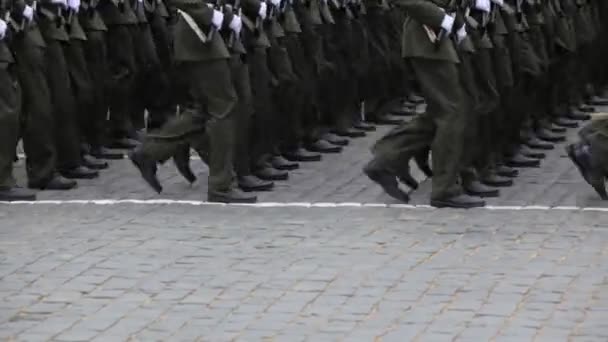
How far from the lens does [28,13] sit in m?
12.2

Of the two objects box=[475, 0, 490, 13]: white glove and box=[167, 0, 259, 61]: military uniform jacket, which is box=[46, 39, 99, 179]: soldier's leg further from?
box=[475, 0, 490, 13]: white glove

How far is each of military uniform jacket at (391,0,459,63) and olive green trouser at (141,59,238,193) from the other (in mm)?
1117

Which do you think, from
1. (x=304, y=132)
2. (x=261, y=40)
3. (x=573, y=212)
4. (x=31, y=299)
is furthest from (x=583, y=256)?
(x=304, y=132)

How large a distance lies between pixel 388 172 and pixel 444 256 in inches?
78.3

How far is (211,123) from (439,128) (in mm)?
1359

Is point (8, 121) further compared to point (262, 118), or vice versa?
point (262, 118)

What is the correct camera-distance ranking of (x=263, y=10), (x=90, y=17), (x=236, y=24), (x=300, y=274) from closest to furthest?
(x=300, y=274)
(x=236, y=24)
(x=263, y=10)
(x=90, y=17)

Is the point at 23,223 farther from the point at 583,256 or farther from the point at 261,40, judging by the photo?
the point at 583,256

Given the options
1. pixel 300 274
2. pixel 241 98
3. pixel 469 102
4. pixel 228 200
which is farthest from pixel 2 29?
pixel 300 274

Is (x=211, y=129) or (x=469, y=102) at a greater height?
(x=469, y=102)

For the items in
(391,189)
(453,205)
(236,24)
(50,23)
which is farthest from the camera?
(50,23)

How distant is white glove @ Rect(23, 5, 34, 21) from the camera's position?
12188mm

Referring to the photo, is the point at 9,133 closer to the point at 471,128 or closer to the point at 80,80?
the point at 80,80

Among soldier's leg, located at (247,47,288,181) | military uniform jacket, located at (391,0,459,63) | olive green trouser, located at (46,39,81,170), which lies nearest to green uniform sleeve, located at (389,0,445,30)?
military uniform jacket, located at (391,0,459,63)
